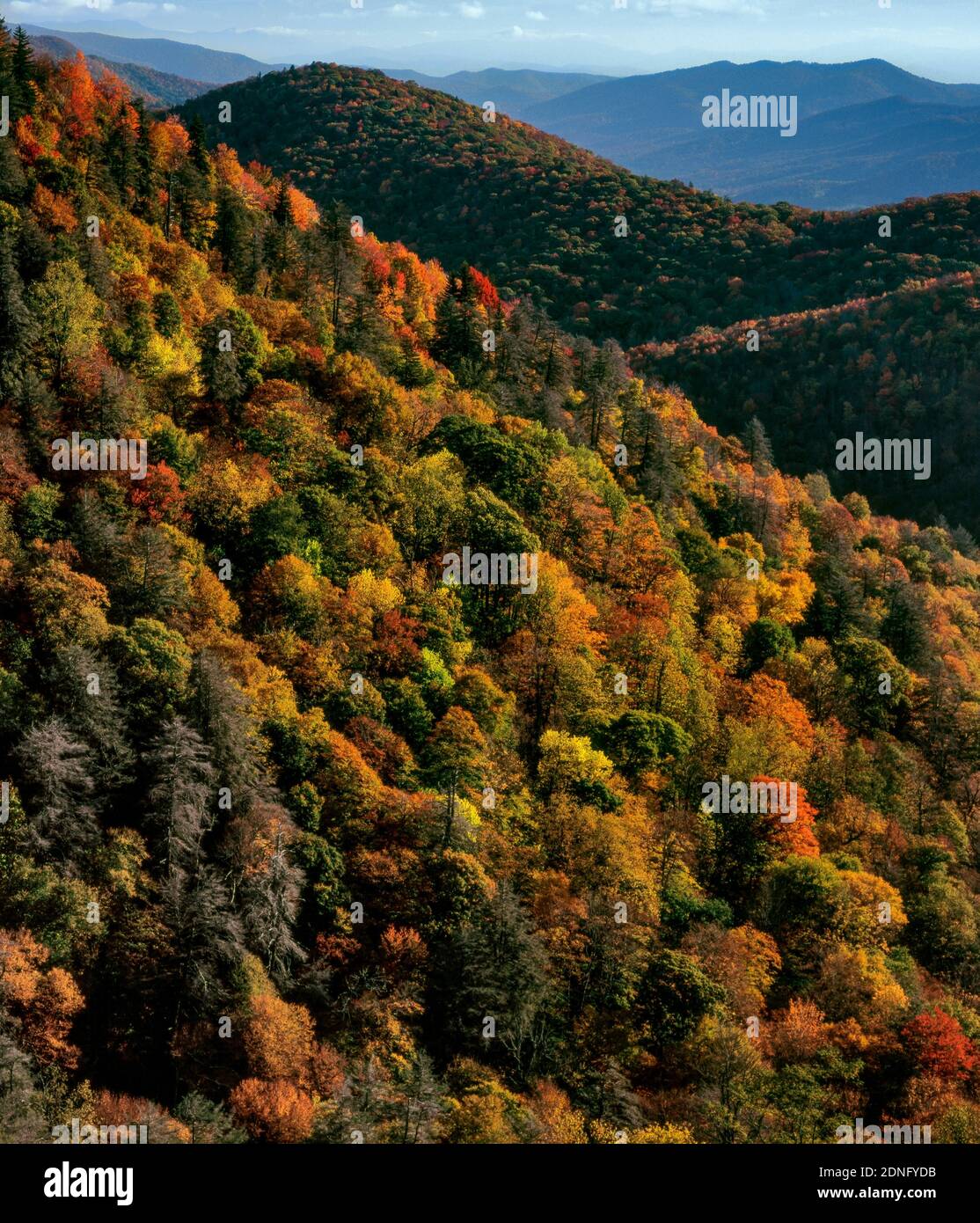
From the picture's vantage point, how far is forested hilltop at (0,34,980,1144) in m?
41.5

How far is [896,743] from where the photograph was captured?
7931 cm

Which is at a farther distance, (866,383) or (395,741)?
(866,383)

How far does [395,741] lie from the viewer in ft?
182

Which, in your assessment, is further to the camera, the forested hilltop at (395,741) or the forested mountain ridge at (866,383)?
the forested mountain ridge at (866,383)

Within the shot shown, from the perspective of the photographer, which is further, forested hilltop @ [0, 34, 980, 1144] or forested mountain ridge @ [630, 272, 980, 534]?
forested mountain ridge @ [630, 272, 980, 534]

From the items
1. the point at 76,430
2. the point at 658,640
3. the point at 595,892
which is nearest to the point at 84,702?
the point at 76,430

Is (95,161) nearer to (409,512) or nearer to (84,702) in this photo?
(409,512)

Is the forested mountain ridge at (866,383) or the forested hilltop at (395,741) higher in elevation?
the forested mountain ridge at (866,383)

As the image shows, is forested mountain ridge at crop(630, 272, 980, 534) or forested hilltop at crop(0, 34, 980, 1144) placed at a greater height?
forested mountain ridge at crop(630, 272, 980, 534)

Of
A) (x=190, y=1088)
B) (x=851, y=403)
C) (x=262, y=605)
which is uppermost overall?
(x=851, y=403)

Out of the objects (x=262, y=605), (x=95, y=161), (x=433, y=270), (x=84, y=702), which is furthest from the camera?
(x=433, y=270)

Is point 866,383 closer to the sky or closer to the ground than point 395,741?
closer to the sky

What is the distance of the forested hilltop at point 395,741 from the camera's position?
1633 inches

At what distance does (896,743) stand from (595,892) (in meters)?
37.4
